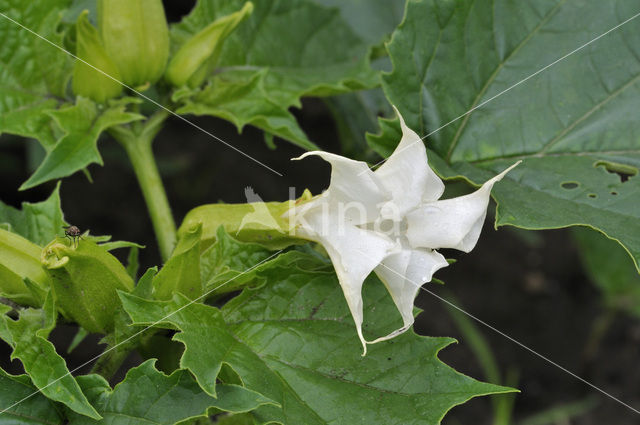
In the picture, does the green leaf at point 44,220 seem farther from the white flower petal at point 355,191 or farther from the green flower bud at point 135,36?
the white flower petal at point 355,191

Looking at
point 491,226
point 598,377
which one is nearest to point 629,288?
point 598,377

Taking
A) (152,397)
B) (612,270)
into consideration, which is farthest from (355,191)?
(612,270)

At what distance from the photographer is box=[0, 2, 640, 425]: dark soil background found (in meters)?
2.67

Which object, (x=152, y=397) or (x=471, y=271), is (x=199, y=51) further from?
(x=471, y=271)

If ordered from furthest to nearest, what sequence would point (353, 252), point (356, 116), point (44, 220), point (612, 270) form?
point (612, 270)
point (356, 116)
point (44, 220)
point (353, 252)

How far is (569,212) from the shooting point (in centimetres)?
111

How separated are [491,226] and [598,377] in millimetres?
664

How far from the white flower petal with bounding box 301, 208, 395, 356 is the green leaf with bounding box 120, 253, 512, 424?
0.24 ft

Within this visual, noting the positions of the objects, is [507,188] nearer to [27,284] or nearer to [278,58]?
[278,58]

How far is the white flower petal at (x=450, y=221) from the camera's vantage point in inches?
37.9

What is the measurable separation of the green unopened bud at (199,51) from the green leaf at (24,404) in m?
0.58

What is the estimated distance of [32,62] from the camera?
135 cm

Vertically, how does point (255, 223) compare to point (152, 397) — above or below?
above

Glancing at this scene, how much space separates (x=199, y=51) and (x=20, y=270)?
0.48 m
